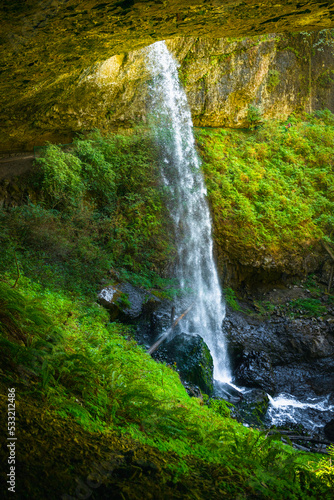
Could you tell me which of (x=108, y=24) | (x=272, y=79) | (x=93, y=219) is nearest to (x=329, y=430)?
(x=93, y=219)

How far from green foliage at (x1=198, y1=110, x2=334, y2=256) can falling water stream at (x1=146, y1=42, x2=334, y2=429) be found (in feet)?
2.11

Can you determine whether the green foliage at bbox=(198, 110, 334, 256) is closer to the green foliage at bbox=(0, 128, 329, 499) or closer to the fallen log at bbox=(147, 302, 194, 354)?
the green foliage at bbox=(0, 128, 329, 499)

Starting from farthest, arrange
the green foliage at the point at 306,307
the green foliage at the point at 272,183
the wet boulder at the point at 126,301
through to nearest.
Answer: the green foliage at the point at 272,183
the green foliage at the point at 306,307
the wet boulder at the point at 126,301

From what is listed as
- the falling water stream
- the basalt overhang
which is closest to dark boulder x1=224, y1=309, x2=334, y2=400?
the falling water stream

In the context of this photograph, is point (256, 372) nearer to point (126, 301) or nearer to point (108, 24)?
point (126, 301)

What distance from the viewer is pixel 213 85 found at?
13914mm

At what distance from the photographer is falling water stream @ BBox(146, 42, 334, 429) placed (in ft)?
33.9

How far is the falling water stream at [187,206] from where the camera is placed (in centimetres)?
1032

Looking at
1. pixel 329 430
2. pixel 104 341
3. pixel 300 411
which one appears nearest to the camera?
pixel 104 341

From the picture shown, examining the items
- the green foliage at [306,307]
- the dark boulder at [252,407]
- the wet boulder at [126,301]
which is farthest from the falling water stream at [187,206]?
the green foliage at [306,307]

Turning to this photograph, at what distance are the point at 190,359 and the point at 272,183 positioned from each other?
9007mm

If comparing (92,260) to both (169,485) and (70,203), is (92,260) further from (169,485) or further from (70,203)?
(169,485)

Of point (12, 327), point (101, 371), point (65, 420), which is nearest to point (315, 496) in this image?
point (65, 420)

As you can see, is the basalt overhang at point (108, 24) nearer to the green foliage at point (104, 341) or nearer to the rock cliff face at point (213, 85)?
the green foliage at point (104, 341)
